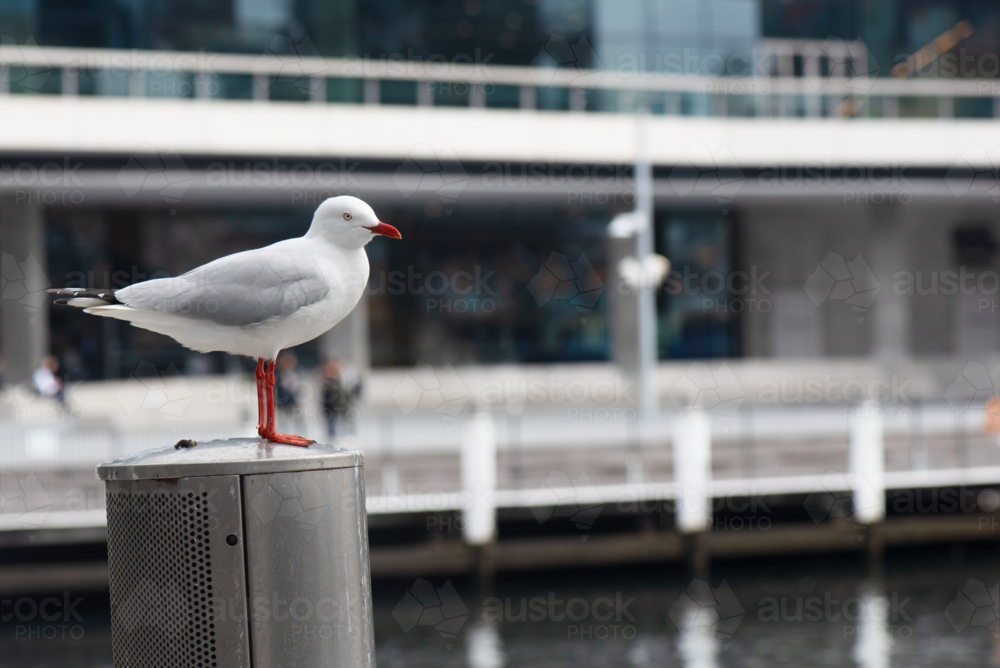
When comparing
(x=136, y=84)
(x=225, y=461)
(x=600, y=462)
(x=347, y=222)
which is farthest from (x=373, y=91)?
(x=225, y=461)

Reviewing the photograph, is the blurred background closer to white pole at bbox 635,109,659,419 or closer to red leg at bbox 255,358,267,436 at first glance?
white pole at bbox 635,109,659,419

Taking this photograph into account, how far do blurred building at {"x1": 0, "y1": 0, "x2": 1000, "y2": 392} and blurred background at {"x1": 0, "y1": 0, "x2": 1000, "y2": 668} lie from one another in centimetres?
10

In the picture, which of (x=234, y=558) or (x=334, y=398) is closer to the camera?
(x=234, y=558)

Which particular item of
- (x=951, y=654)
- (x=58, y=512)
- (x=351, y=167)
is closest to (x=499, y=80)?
(x=351, y=167)

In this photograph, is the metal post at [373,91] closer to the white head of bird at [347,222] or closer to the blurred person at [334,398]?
the blurred person at [334,398]

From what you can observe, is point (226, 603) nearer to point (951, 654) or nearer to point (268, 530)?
point (268, 530)

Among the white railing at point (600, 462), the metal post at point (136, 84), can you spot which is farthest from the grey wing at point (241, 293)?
the metal post at point (136, 84)

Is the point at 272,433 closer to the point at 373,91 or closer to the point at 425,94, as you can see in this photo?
the point at 373,91

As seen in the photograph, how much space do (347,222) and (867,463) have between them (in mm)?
15247

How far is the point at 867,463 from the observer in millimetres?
16719

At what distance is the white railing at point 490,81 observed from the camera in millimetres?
24500

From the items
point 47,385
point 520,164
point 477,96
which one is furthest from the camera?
point 520,164

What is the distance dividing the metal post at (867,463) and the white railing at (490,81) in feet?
46.9

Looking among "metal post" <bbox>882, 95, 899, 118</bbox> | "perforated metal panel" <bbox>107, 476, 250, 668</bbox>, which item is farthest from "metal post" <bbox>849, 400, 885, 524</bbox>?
"metal post" <bbox>882, 95, 899, 118</bbox>
